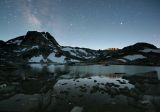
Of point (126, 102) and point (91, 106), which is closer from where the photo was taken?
point (91, 106)

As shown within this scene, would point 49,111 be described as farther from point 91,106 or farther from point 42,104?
point 91,106

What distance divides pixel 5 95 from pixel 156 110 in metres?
23.1

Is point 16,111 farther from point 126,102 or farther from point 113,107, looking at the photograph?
point 126,102

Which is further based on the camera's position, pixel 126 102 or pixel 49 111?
pixel 126 102

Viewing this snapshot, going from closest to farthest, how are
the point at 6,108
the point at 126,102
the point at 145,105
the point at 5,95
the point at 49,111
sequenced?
the point at 49,111
the point at 6,108
the point at 145,105
the point at 126,102
the point at 5,95

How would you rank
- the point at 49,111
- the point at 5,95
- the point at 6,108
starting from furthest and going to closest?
the point at 5,95
the point at 6,108
the point at 49,111

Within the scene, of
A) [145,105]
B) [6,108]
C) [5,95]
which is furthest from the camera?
[5,95]

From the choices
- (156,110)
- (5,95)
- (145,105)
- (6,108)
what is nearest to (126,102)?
(145,105)

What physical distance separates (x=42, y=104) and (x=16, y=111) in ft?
12.4

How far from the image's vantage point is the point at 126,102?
25.4 m

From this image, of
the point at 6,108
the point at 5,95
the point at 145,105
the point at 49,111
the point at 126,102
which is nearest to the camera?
the point at 49,111

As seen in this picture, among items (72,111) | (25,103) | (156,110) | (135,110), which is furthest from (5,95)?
(156,110)

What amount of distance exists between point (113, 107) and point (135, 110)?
281cm

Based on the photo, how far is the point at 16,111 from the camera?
66.9 feet
